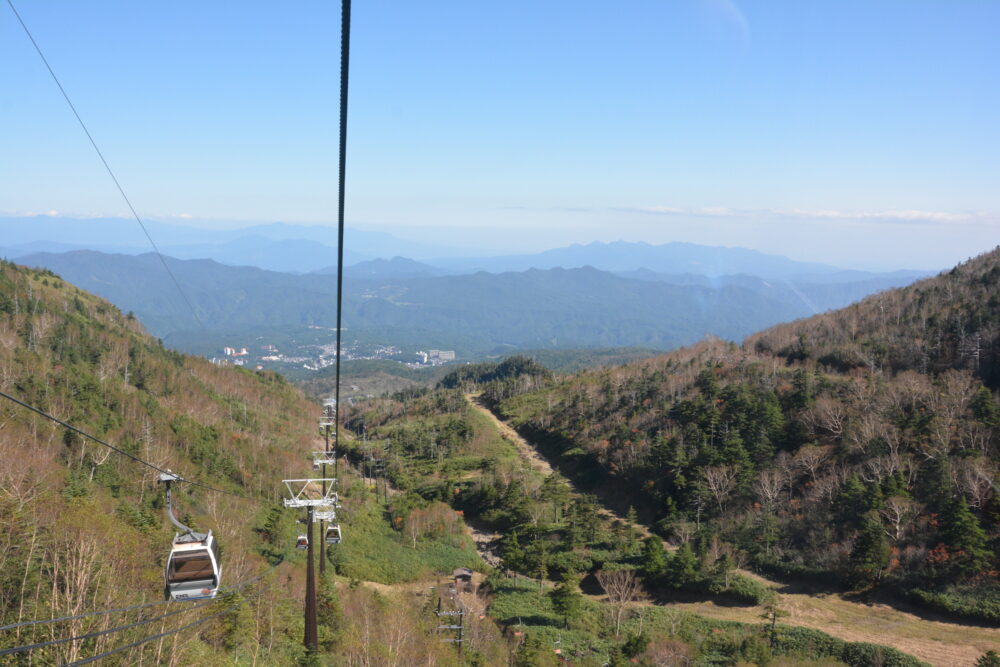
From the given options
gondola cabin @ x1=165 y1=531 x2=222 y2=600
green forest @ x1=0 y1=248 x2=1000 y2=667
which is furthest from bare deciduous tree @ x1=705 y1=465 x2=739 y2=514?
gondola cabin @ x1=165 y1=531 x2=222 y2=600

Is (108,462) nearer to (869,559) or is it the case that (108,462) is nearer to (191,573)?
(191,573)

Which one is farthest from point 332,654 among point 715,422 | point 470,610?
point 715,422

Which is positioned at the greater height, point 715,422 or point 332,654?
point 715,422

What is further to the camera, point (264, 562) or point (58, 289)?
point (58, 289)

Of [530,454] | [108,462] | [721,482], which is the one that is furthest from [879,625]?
[108,462]

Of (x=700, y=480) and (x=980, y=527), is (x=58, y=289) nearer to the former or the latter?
(x=700, y=480)

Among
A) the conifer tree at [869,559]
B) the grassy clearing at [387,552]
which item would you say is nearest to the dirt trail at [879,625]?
the conifer tree at [869,559]
